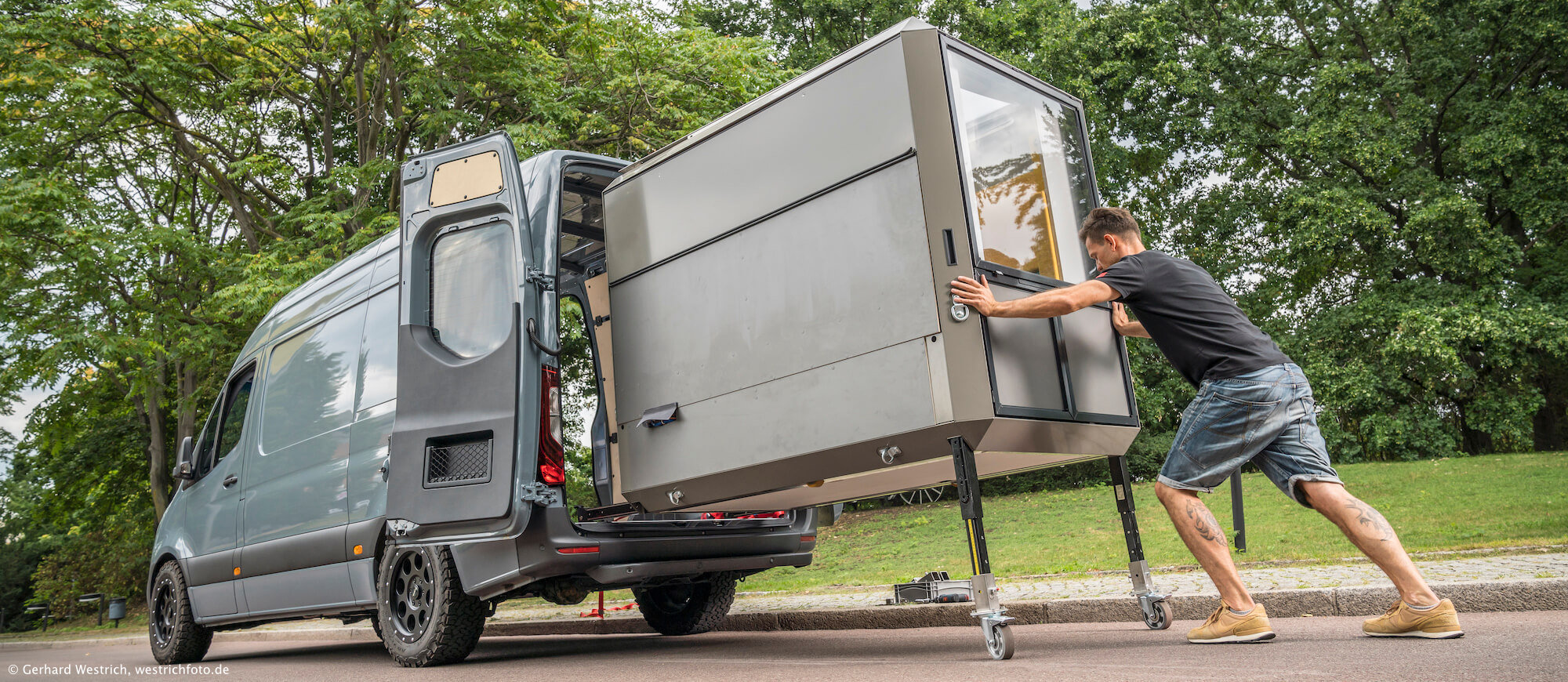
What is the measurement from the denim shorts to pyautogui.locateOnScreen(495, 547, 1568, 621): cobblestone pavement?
65.7 inches

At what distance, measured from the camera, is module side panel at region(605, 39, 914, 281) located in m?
4.06

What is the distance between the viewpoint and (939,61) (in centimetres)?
402

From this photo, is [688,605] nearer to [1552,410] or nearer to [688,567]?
[688,567]

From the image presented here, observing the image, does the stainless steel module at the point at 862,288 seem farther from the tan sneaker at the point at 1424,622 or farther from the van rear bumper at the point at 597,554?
the tan sneaker at the point at 1424,622

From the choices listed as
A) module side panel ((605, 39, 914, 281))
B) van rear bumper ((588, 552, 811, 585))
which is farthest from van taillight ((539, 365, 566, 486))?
module side panel ((605, 39, 914, 281))

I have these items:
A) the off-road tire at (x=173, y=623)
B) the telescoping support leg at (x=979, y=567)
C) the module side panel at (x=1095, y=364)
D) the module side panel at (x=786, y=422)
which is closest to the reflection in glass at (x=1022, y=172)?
the module side panel at (x=1095, y=364)

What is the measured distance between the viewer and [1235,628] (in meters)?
3.89

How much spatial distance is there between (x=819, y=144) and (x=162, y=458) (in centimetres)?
1696

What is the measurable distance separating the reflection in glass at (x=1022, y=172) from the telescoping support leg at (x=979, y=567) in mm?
842

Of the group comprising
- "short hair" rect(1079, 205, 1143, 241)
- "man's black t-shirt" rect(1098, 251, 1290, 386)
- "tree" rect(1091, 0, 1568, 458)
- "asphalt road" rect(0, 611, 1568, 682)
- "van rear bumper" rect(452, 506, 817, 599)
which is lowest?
"asphalt road" rect(0, 611, 1568, 682)

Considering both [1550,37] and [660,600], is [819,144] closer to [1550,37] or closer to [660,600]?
[660,600]

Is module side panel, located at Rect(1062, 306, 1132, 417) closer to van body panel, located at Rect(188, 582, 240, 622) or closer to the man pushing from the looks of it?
the man pushing

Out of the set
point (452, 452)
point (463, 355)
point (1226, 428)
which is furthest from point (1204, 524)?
point (463, 355)

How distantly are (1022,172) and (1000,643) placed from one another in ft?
6.65
